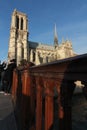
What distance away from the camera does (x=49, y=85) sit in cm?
161

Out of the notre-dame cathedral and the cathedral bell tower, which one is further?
the notre-dame cathedral

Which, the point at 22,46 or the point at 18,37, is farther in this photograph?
the point at 18,37

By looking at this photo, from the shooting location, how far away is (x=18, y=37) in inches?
2078

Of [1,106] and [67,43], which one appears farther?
[67,43]

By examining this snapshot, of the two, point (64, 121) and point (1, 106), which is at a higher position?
point (64, 121)

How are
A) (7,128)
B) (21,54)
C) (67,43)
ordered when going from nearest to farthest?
(7,128)
(21,54)
(67,43)

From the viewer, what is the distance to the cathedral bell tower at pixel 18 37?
163ft

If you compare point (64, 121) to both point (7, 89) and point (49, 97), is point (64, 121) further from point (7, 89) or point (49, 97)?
point (7, 89)

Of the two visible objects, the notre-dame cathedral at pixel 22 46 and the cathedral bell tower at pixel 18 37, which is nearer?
the cathedral bell tower at pixel 18 37

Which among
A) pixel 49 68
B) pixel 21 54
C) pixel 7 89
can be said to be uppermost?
pixel 21 54

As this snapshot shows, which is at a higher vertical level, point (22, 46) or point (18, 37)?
point (18, 37)

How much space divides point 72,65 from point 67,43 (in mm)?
70666

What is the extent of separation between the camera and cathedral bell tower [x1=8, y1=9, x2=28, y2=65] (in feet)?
163

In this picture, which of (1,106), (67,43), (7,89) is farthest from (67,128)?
(67,43)
